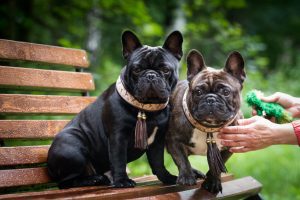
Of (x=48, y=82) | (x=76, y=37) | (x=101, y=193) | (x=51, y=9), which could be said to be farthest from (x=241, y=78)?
(x=76, y=37)

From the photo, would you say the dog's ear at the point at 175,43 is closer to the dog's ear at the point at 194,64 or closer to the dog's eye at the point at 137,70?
the dog's ear at the point at 194,64

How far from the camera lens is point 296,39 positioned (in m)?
23.2

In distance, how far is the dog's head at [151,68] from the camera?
3080 mm

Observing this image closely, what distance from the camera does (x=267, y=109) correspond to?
3586 millimetres

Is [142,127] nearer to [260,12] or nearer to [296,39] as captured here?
[260,12]

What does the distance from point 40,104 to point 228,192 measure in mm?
1631

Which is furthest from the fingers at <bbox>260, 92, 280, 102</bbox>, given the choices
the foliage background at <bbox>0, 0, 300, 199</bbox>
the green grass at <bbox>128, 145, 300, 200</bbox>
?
the foliage background at <bbox>0, 0, 300, 199</bbox>

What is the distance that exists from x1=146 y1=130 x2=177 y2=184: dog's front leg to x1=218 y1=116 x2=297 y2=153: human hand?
461mm

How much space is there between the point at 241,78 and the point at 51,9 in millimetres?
5341

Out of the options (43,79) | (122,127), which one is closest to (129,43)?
(122,127)

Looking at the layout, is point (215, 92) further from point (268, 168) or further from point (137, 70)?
point (268, 168)

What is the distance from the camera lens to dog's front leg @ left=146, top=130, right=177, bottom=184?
3.48 meters

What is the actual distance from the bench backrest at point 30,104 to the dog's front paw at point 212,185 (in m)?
1.18

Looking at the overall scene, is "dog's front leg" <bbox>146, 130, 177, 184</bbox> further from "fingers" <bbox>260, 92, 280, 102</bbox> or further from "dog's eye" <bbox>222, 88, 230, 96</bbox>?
"fingers" <bbox>260, 92, 280, 102</bbox>
